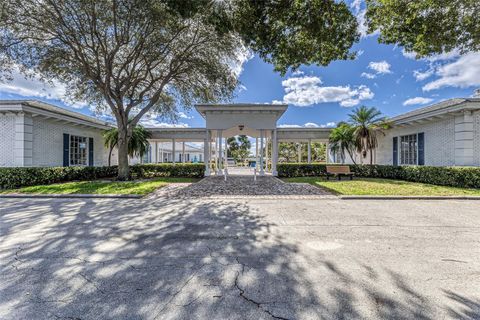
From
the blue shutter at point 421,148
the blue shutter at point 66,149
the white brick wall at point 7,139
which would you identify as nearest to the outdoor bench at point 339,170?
the blue shutter at point 421,148

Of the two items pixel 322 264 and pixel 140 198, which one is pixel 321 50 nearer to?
pixel 322 264

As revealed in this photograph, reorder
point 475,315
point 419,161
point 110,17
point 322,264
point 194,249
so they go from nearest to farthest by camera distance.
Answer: point 475,315 < point 322,264 < point 194,249 < point 110,17 < point 419,161

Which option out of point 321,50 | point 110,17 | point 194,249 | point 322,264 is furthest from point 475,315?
point 110,17

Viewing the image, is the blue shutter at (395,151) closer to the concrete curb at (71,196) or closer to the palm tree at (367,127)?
the palm tree at (367,127)

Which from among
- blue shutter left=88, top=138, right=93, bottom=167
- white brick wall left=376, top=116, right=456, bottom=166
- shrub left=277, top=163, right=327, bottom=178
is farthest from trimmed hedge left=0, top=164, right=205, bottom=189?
white brick wall left=376, top=116, right=456, bottom=166

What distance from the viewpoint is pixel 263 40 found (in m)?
7.86

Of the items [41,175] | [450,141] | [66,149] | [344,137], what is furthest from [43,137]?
[450,141]

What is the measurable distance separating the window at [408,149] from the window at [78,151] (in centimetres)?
2233

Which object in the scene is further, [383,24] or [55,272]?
[383,24]

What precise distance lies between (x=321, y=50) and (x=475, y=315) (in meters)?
8.80

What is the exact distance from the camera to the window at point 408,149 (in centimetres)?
1441

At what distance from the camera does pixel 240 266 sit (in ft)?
10.2

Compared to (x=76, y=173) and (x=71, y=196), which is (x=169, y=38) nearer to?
(x=71, y=196)

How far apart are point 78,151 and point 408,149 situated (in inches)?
885
